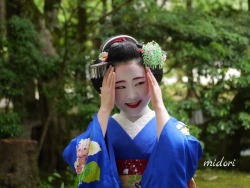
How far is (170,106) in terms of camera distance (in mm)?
4133

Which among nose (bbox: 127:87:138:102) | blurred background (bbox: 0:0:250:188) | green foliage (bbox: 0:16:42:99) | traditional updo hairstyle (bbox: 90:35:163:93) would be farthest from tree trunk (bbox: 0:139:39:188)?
nose (bbox: 127:87:138:102)

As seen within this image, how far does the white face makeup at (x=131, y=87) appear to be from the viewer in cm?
190

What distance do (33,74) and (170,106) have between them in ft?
4.45

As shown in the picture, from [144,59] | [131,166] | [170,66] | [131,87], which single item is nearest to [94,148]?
[131,166]

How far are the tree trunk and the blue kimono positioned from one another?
1769 mm

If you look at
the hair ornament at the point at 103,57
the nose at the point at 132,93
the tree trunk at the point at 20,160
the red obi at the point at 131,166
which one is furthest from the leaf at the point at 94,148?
the tree trunk at the point at 20,160

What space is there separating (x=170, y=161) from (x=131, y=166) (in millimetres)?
208

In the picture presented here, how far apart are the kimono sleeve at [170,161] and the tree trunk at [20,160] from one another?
2.03 metres

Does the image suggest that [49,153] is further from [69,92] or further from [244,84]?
[244,84]

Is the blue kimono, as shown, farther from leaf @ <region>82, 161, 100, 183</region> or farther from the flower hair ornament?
the flower hair ornament

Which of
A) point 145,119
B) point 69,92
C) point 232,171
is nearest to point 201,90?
point 232,171

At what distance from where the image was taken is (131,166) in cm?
191

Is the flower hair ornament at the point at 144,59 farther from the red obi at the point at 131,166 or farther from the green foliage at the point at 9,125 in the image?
the green foliage at the point at 9,125

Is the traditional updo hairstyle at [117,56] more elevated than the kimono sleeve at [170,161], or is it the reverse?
the traditional updo hairstyle at [117,56]
